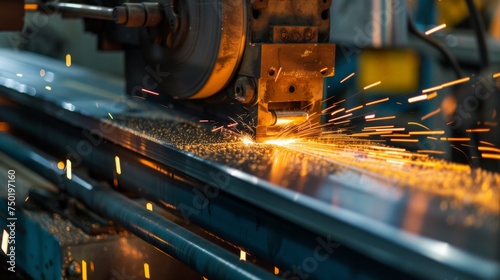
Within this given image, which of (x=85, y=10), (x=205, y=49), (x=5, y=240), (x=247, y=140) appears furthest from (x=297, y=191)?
(x=5, y=240)

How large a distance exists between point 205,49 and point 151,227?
424 mm

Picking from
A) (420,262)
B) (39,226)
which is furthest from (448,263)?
(39,226)

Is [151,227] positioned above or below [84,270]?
above

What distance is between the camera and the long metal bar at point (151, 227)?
1297mm

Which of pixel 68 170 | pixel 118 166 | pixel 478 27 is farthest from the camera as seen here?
pixel 478 27

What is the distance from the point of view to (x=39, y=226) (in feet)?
5.70

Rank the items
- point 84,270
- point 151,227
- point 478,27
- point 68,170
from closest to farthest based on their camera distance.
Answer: point 151,227 < point 84,270 < point 68,170 < point 478,27

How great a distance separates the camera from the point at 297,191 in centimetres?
110

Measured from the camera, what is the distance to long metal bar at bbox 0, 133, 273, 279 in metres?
1.30

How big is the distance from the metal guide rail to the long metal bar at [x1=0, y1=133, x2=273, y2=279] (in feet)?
0.13

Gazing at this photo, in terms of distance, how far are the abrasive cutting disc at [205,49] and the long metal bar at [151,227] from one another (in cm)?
32

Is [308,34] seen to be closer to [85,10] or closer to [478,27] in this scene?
[85,10]

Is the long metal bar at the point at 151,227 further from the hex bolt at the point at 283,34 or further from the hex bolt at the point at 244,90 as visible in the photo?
the hex bolt at the point at 283,34

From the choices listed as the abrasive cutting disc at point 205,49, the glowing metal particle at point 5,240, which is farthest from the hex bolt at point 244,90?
the glowing metal particle at point 5,240
